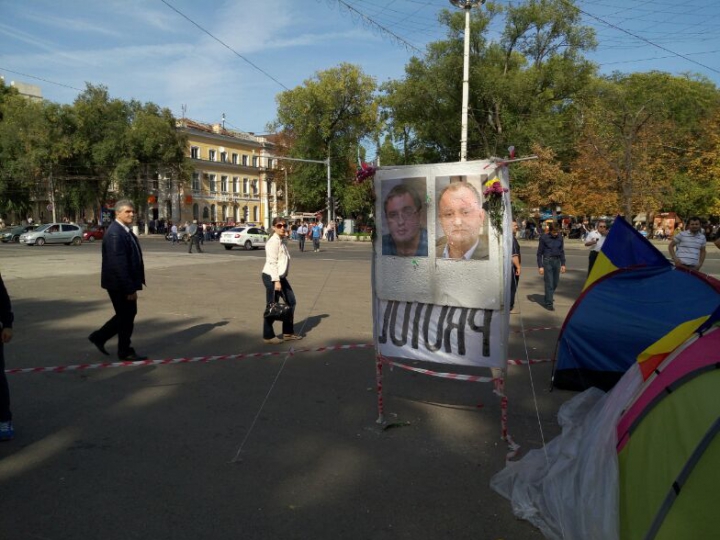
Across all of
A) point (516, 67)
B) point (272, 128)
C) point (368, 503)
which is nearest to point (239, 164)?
point (272, 128)

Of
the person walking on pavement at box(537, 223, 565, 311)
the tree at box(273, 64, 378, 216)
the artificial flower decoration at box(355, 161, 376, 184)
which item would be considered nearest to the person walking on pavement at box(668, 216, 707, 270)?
the person walking on pavement at box(537, 223, 565, 311)

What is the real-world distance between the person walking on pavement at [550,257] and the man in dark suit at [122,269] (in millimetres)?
7451

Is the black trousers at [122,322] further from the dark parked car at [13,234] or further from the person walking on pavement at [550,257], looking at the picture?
the dark parked car at [13,234]

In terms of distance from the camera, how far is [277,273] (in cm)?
775

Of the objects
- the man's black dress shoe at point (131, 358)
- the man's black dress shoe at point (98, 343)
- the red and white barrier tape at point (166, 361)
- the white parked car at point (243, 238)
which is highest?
the white parked car at point (243, 238)

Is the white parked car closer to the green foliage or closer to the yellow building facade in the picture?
the green foliage

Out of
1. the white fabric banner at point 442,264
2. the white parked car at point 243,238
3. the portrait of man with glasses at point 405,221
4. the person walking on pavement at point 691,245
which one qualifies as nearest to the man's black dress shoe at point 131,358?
the white fabric banner at point 442,264

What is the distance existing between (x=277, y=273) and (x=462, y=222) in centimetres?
390

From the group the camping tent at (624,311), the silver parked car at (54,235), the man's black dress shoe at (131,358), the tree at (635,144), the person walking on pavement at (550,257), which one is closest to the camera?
the camping tent at (624,311)

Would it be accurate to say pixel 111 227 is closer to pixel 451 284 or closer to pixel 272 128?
pixel 451 284

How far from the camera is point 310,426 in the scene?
4816 mm

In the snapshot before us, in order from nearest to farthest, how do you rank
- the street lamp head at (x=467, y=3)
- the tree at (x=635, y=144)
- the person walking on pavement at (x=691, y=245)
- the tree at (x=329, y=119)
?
the person walking on pavement at (x=691, y=245) < the street lamp head at (x=467, y=3) < the tree at (x=635, y=144) < the tree at (x=329, y=119)

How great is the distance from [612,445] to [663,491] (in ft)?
1.72

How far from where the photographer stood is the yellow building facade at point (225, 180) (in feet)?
216
